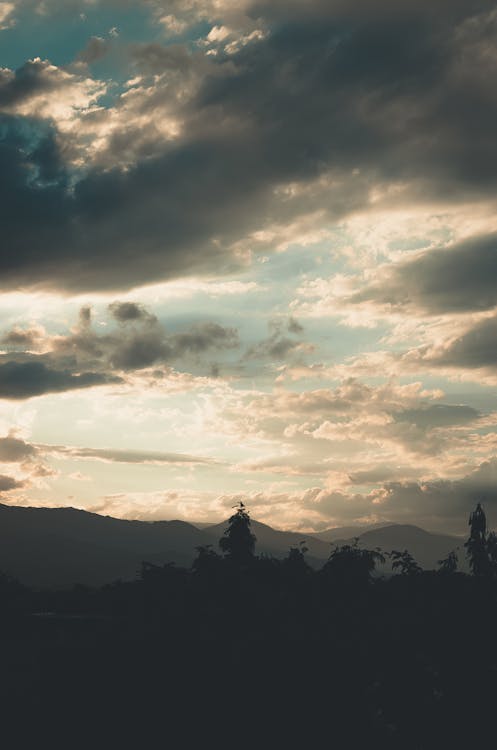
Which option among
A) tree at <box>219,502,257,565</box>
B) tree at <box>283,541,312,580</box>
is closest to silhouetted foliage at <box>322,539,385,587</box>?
tree at <box>283,541,312,580</box>

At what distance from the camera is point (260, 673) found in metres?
29.4

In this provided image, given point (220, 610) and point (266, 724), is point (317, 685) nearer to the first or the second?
point (266, 724)

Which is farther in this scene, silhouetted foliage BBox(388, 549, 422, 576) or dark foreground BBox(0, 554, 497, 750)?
silhouetted foliage BBox(388, 549, 422, 576)

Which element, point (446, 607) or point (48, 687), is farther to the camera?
point (446, 607)

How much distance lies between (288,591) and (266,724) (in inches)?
323

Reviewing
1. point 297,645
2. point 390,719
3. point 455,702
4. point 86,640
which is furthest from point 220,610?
point 455,702

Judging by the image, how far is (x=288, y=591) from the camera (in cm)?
3619

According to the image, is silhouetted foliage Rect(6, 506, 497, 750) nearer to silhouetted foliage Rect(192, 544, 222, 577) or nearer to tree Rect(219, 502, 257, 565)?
silhouetted foliage Rect(192, 544, 222, 577)

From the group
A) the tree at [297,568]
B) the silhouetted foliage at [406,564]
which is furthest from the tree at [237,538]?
the silhouetted foliage at [406,564]

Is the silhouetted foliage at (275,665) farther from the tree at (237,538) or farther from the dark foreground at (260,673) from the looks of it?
the tree at (237,538)

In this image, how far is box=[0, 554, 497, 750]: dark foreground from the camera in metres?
28.7

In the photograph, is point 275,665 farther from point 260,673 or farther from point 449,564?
point 449,564

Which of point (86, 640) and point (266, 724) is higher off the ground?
point (86, 640)

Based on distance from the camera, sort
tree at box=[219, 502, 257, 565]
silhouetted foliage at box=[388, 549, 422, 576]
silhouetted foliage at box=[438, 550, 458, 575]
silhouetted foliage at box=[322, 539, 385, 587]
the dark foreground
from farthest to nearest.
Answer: tree at box=[219, 502, 257, 565]
silhouetted foliage at box=[322, 539, 385, 587]
silhouetted foliage at box=[388, 549, 422, 576]
silhouetted foliage at box=[438, 550, 458, 575]
the dark foreground
